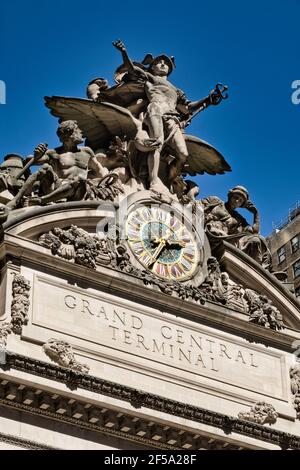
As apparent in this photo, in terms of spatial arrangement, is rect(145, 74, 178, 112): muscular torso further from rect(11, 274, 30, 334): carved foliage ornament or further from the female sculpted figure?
rect(11, 274, 30, 334): carved foliage ornament

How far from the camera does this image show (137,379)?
47.0 m

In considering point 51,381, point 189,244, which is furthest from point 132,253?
point 51,381

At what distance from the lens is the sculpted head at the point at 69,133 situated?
5078 cm

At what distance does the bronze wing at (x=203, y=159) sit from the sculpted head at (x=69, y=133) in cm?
459

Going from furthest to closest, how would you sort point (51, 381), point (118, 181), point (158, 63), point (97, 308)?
point (158, 63)
point (118, 181)
point (97, 308)
point (51, 381)

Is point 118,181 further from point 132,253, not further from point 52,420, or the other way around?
point 52,420

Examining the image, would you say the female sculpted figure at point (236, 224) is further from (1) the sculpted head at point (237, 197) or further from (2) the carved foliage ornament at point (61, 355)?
(2) the carved foliage ornament at point (61, 355)

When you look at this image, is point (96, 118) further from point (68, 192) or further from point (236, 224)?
point (236, 224)

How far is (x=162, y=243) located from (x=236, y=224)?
152 inches

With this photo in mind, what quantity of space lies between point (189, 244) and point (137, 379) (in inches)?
229

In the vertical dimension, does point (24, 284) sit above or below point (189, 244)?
below

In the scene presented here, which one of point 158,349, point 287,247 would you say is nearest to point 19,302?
point 158,349

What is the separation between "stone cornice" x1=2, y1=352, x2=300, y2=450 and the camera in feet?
146

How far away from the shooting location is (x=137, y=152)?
52.2 meters
